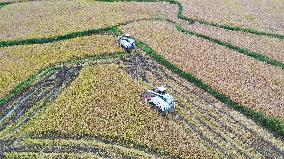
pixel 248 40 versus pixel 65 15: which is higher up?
pixel 248 40

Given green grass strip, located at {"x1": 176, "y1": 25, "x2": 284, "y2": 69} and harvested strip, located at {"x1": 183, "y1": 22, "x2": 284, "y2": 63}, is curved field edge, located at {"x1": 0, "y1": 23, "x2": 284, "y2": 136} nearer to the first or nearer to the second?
green grass strip, located at {"x1": 176, "y1": 25, "x2": 284, "y2": 69}

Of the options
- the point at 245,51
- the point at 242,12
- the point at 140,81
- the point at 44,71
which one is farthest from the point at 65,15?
the point at 245,51

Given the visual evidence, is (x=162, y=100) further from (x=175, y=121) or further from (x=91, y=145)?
(x=91, y=145)

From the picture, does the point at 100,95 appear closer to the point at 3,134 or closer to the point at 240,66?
the point at 3,134

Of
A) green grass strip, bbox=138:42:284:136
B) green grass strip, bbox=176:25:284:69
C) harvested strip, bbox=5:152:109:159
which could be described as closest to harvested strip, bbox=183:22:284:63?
green grass strip, bbox=176:25:284:69

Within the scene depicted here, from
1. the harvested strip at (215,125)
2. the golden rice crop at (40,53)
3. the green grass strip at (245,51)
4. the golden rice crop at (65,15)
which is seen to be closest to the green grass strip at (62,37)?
the golden rice crop at (65,15)

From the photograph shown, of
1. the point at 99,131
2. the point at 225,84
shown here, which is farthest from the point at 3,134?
the point at 225,84
